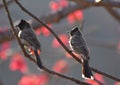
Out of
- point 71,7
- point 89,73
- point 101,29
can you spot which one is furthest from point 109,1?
point 101,29

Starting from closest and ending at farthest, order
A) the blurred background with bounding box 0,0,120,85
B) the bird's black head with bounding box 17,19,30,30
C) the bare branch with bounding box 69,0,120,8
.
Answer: the bird's black head with bounding box 17,19,30,30 < the bare branch with bounding box 69,0,120,8 < the blurred background with bounding box 0,0,120,85

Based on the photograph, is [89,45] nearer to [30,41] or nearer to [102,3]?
[102,3]

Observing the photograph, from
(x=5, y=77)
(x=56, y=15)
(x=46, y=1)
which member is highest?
(x=56, y=15)

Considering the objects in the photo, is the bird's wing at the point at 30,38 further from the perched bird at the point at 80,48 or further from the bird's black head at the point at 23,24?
the perched bird at the point at 80,48

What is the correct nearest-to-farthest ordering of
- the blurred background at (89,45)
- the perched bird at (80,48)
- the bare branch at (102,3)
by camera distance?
the perched bird at (80,48)
the bare branch at (102,3)
the blurred background at (89,45)

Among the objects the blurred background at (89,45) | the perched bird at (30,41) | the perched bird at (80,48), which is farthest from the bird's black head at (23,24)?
the blurred background at (89,45)

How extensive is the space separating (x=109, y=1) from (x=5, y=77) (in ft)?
23.1

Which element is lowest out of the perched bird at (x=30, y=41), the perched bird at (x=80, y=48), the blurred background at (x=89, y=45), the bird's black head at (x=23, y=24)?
the blurred background at (x=89, y=45)

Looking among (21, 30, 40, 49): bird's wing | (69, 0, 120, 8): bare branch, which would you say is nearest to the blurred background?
(69, 0, 120, 8): bare branch

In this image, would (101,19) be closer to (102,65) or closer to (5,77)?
(102,65)

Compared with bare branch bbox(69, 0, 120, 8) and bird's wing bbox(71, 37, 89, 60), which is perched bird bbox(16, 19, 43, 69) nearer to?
bird's wing bbox(71, 37, 89, 60)

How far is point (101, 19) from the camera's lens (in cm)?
1074

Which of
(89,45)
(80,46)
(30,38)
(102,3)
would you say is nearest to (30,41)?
(30,38)

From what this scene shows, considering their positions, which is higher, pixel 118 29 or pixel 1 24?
pixel 1 24
